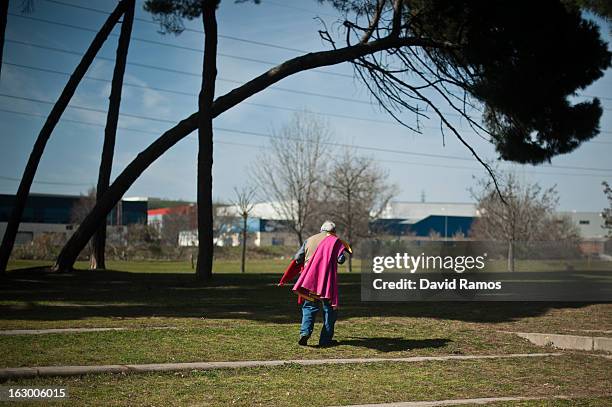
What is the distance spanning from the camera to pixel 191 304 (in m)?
16.1

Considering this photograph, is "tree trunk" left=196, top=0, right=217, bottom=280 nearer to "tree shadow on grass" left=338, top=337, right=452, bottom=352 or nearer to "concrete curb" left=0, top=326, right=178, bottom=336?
"concrete curb" left=0, top=326, right=178, bottom=336

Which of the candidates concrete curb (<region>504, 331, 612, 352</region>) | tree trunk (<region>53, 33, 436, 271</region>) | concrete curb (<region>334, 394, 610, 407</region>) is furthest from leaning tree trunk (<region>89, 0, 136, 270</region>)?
concrete curb (<region>334, 394, 610, 407</region>)

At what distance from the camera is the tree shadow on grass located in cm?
1107

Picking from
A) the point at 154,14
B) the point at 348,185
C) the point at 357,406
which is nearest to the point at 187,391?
the point at 357,406

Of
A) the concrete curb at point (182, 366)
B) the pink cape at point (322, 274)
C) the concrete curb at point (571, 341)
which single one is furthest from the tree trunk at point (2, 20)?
the concrete curb at point (571, 341)

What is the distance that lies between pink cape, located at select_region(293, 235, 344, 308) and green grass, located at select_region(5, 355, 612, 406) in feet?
4.23

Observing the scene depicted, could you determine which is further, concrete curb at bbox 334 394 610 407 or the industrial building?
the industrial building

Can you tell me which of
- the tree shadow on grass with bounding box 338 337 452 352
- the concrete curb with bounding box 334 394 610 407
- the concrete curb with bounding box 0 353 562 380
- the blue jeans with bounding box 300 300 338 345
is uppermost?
the blue jeans with bounding box 300 300 338 345

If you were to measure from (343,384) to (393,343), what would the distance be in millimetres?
2947

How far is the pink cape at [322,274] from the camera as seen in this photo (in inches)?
415

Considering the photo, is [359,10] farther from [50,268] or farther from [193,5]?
[50,268]

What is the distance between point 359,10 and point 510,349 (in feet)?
49.9

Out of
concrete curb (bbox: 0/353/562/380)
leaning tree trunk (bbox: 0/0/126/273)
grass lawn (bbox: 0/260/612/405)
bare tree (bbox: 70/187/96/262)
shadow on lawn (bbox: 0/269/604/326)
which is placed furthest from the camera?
bare tree (bbox: 70/187/96/262)

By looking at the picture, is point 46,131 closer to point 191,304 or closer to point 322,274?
point 191,304
